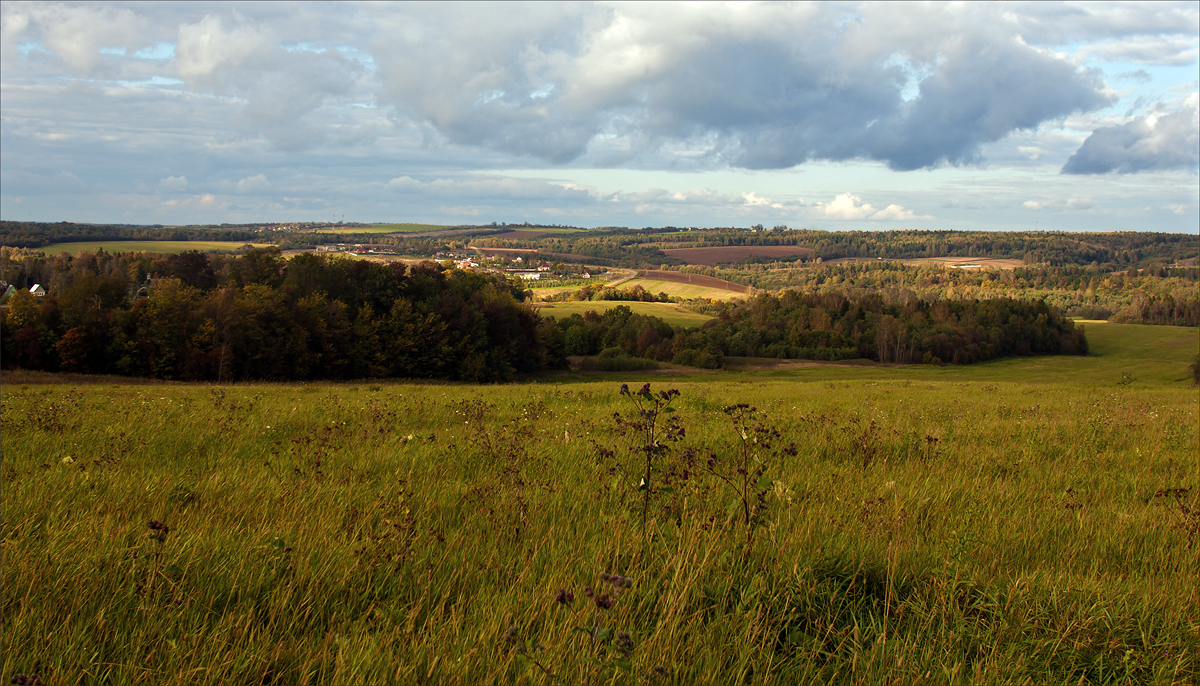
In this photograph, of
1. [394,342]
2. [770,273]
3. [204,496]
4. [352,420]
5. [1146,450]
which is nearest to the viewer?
[204,496]

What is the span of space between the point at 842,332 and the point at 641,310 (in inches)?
1405

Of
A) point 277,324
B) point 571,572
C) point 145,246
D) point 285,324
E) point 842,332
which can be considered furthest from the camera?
point 145,246

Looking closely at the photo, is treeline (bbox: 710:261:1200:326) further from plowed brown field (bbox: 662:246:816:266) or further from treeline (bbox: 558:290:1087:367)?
treeline (bbox: 558:290:1087:367)

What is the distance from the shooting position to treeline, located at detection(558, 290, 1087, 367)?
88438 millimetres

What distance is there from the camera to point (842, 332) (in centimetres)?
10194

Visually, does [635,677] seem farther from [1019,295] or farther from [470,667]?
[1019,295]

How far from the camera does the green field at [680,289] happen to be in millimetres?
142000

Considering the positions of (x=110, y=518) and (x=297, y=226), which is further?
(x=297, y=226)

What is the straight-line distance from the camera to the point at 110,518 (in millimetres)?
3732

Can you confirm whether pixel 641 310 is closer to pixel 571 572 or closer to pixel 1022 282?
pixel 571 572

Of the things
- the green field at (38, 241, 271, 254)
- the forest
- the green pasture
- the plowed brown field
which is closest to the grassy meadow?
the forest

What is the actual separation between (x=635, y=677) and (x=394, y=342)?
161 feet

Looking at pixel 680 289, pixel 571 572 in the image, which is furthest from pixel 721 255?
pixel 571 572

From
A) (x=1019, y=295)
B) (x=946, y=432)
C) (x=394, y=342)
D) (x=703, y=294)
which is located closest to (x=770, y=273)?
(x=703, y=294)
